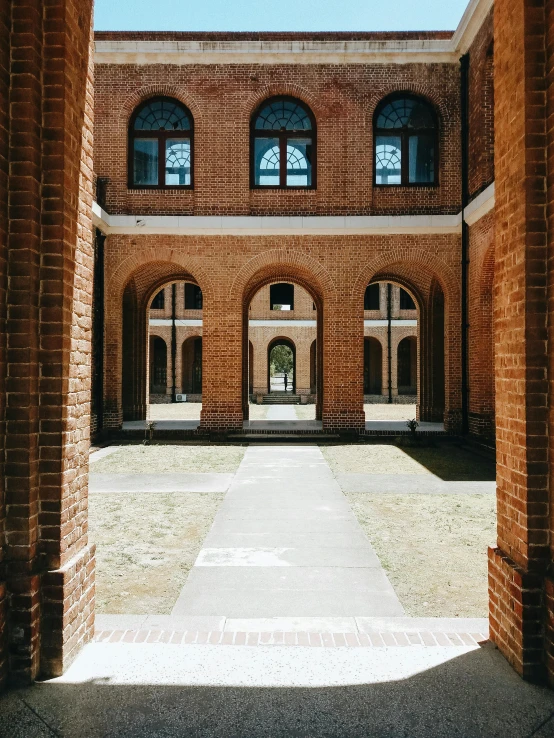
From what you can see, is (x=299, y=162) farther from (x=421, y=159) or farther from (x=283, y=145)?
(x=421, y=159)

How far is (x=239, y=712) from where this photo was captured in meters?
2.61

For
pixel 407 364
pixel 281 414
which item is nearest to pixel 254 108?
pixel 281 414

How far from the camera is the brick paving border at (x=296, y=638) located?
10.8ft

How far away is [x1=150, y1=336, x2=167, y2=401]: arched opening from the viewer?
3081 centimetres

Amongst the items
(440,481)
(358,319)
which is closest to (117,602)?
(440,481)

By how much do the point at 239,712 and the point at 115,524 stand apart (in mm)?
3889

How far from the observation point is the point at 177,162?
46.8 ft

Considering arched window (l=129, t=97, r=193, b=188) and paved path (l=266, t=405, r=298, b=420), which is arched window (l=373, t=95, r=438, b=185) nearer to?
arched window (l=129, t=97, r=193, b=188)

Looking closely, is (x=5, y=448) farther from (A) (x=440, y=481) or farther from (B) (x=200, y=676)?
(A) (x=440, y=481)

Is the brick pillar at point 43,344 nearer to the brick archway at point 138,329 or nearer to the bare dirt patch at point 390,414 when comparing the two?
the brick archway at point 138,329

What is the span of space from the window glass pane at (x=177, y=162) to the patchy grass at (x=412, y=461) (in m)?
7.76

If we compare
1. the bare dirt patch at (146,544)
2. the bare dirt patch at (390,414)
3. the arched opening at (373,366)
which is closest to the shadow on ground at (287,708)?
the bare dirt patch at (146,544)

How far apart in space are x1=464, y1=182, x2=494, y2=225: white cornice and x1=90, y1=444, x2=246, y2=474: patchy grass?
750 cm

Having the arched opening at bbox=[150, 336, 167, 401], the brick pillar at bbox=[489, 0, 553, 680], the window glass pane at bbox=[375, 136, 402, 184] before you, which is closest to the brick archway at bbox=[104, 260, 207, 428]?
the window glass pane at bbox=[375, 136, 402, 184]
